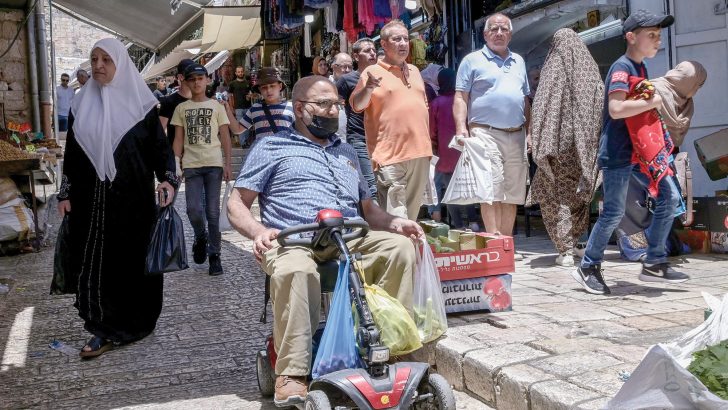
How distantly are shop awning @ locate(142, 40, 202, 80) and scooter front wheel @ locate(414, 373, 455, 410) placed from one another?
1753 centimetres

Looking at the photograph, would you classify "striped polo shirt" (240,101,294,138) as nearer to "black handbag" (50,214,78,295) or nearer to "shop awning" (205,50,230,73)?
"black handbag" (50,214,78,295)

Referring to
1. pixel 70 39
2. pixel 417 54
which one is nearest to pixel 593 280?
pixel 417 54

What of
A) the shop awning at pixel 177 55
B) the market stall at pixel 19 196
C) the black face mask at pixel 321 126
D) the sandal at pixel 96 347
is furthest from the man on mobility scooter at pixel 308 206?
the shop awning at pixel 177 55

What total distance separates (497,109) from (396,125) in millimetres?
1049

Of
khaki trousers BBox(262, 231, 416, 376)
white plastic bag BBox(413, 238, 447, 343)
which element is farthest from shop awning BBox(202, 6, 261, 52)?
khaki trousers BBox(262, 231, 416, 376)

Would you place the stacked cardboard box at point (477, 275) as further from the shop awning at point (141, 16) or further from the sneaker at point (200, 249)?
the shop awning at point (141, 16)

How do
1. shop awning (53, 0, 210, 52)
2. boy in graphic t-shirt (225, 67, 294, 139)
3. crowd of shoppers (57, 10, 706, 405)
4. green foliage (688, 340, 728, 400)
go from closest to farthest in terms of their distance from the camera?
green foliage (688, 340, 728, 400), crowd of shoppers (57, 10, 706, 405), boy in graphic t-shirt (225, 67, 294, 139), shop awning (53, 0, 210, 52)

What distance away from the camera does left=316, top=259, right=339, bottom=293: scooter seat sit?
12.4 ft

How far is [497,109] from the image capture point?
21.7ft

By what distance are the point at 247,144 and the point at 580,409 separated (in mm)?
15730

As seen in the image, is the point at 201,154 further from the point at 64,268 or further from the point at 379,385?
the point at 379,385

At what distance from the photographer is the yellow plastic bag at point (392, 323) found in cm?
334

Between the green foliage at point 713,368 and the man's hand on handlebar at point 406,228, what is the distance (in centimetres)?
145

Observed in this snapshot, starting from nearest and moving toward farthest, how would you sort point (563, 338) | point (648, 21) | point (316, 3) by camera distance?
1. point (563, 338)
2. point (648, 21)
3. point (316, 3)
